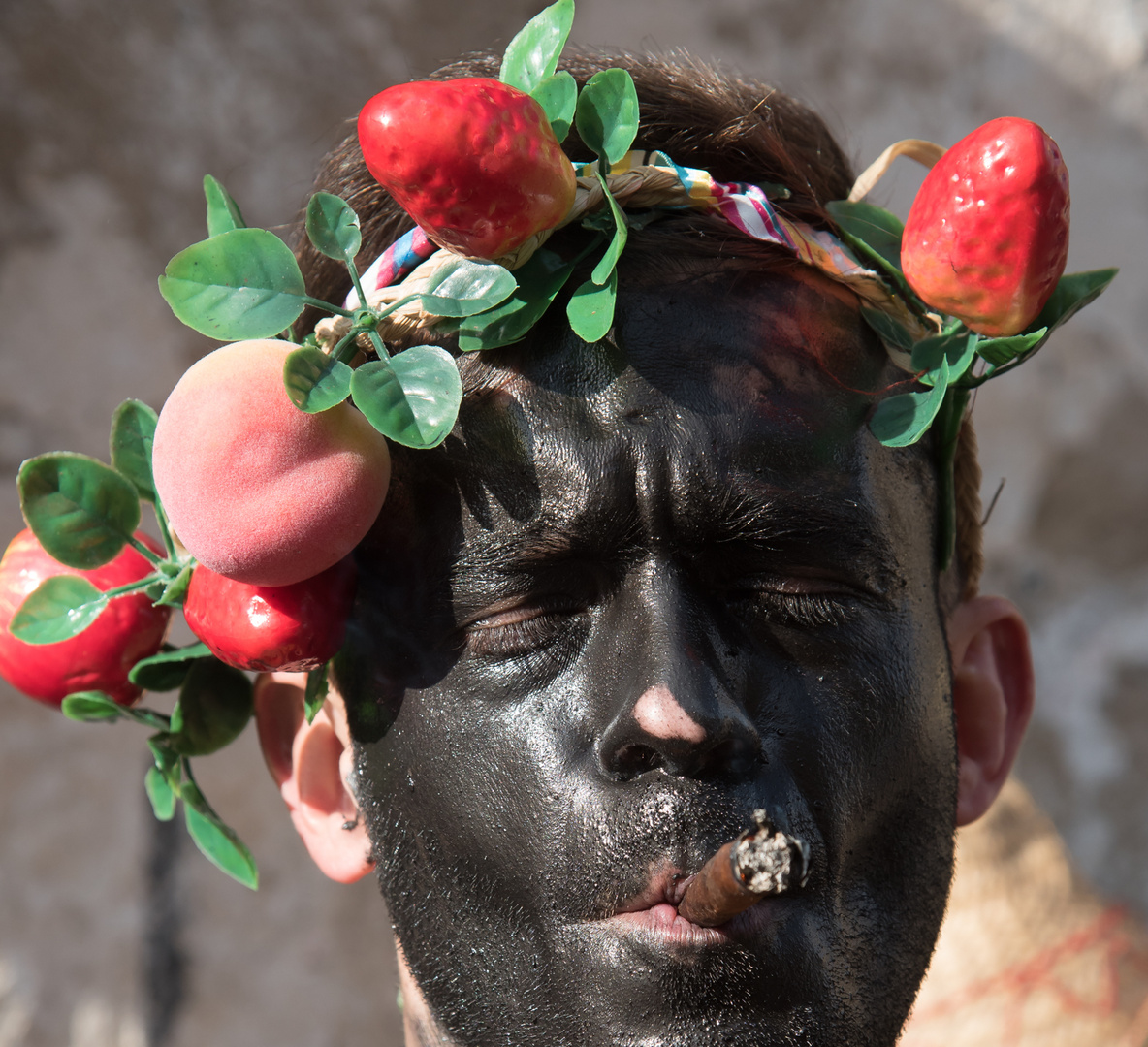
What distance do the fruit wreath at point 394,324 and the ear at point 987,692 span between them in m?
0.27

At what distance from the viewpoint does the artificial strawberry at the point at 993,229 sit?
1.01m

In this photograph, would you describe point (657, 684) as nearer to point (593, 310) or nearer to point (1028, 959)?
point (593, 310)

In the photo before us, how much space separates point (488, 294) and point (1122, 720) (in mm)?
2541

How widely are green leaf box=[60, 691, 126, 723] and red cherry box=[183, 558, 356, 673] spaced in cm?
19

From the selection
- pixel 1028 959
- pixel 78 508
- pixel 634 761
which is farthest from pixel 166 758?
pixel 1028 959

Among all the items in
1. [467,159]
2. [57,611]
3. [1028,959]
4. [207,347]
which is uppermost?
[467,159]

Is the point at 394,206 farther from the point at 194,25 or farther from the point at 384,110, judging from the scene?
the point at 194,25

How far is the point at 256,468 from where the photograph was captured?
1008 mm

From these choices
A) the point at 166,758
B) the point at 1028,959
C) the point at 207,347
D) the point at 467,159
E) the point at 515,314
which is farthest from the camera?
the point at 207,347

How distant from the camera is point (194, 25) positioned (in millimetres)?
2377

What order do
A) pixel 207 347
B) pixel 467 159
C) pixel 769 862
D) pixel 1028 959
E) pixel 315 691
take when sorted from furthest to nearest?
pixel 207 347
pixel 1028 959
pixel 315 691
pixel 467 159
pixel 769 862

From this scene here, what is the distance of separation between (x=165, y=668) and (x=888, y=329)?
32.9 inches

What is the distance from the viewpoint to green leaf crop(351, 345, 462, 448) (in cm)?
100

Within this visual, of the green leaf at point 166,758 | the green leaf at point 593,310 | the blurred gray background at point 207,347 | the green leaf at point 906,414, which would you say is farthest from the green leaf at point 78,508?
the blurred gray background at point 207,347
